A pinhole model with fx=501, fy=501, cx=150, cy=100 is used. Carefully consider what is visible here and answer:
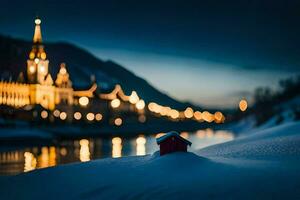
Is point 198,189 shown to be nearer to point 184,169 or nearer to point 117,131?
point 184,169

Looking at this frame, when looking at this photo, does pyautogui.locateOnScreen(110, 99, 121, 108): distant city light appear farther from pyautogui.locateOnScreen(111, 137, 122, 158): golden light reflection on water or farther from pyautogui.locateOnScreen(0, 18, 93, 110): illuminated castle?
pyautogui.locateOnScreen(111, 137, 122, 158): golden light reflection on water

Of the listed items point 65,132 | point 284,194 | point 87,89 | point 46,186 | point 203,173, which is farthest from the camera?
point 87,89

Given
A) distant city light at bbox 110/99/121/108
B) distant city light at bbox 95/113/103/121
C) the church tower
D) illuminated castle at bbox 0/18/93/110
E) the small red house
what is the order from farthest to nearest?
1. distant city light at bbox 110/99/121/108
2. distant city light at bbox 95/113/103/121
3. the church tower
4. illuminated castle at bbox 0/18/93/110
5. the small red house

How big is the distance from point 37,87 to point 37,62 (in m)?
8.37

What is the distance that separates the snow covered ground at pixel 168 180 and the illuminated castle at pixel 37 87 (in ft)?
300

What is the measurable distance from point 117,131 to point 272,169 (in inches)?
4271

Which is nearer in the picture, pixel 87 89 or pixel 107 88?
pixel 87 89

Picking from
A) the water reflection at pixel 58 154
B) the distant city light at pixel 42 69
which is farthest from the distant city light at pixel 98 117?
the water reflection at pixel 58 154

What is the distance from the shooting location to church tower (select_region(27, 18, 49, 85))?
408ft

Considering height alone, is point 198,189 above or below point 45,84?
below

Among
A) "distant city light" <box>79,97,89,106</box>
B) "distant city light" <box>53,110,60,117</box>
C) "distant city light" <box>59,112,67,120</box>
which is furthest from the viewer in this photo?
"distant city light" <box>79,97,89,106</box>

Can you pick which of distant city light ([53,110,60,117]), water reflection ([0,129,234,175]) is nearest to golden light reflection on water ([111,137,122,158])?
water reflection ([0,129,234,175])

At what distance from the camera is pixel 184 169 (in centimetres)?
1778

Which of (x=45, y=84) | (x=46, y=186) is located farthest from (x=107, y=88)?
(x=46, y=186)
